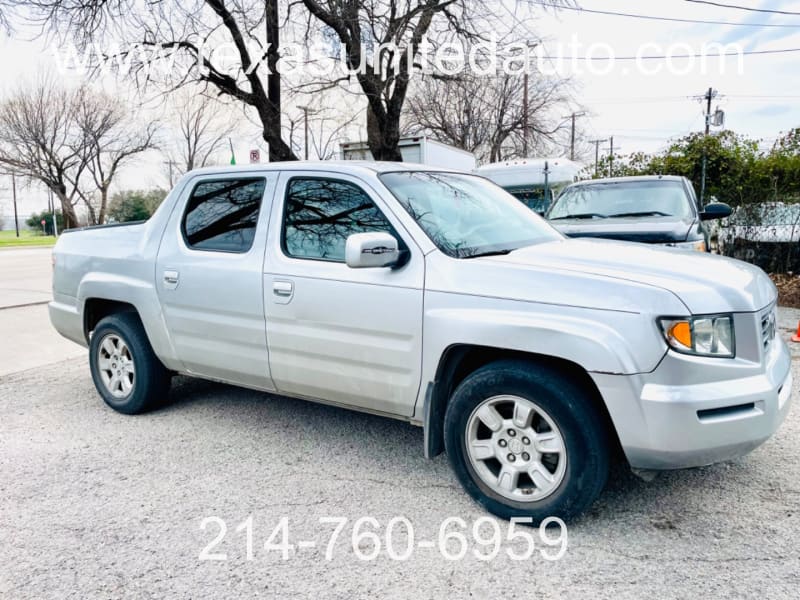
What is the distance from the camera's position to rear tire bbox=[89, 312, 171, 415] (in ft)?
15.2

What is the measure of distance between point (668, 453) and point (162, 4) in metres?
13.4

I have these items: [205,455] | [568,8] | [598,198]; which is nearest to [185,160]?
[568,8]

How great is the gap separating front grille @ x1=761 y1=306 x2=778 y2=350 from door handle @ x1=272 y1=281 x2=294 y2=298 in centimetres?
244

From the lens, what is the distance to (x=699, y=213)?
7641 millimetres

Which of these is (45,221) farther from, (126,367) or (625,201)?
(126,367)

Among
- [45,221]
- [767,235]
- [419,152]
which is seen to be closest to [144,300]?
→ [767,235]

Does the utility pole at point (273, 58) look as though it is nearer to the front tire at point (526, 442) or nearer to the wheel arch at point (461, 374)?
the wheel arch at point (461, 374)

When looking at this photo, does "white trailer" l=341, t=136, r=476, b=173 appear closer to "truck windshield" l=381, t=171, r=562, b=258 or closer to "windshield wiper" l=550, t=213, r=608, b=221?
"windshield wiper" l=550, t=213, r=608, b=221

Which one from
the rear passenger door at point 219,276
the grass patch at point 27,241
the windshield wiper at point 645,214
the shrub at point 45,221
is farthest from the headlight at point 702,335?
the shrub at point 45,221

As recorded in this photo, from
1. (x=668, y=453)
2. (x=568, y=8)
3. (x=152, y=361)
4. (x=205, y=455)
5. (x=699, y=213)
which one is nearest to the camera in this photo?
(x=668, y=453)

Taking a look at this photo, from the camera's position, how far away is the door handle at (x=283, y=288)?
12.1ft

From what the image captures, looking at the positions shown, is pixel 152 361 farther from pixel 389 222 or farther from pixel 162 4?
pixel 162 4

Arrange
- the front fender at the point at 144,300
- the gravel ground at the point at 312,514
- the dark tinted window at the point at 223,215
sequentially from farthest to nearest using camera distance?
the front fender at the point at 144,300 < the dark tinted window at the point at 223,215 < the gravel ground at the point at 312,514

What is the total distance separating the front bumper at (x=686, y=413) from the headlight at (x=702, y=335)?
58 mm
